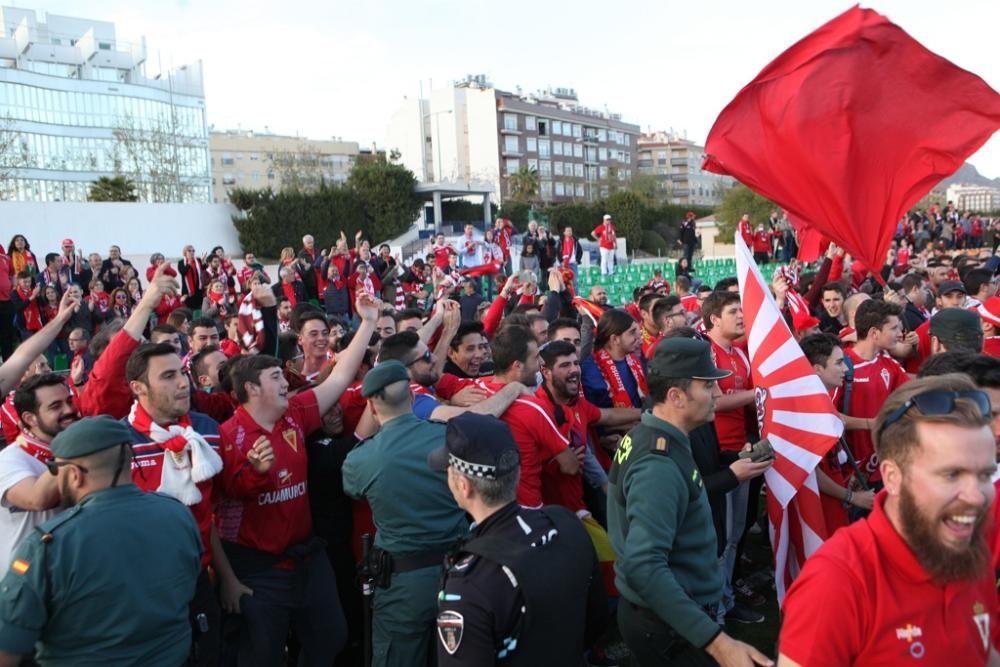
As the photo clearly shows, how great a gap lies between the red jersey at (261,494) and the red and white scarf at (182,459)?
0.47 feet

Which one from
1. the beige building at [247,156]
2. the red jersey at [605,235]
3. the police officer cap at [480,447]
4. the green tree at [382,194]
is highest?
the beige building at [247,156]

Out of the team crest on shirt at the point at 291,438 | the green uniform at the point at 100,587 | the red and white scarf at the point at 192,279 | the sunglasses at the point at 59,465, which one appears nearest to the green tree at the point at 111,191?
the red and white scarf at the point at 192,279

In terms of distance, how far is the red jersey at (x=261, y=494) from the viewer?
403 cm

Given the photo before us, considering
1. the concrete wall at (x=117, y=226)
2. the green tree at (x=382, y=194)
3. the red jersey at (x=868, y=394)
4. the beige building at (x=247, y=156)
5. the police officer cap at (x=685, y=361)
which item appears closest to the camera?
the police officer cap at (x=685, y=361)

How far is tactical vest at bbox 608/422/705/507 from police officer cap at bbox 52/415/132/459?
1.98 m

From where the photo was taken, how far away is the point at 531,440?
171 inches

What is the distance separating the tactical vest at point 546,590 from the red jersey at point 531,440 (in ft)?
4.69

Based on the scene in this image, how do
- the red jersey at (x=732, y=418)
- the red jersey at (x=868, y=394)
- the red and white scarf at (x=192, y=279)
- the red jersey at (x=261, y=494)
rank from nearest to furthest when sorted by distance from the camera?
the red jersey at (x=261, y=494) → the red jersey at (x=868, y=394) → the red jersey at (x=732, y=418) → the red and white scarf at (x=192, y=279)

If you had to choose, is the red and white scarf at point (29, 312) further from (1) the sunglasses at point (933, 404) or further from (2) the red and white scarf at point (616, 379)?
(1) the sunglasses at point (933, 404)

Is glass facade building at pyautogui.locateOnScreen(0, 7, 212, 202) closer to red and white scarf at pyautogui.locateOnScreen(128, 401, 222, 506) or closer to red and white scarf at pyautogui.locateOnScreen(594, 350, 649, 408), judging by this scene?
red and white scarf at pyautogui.locateOnScreen(594, 350, 649, 408)

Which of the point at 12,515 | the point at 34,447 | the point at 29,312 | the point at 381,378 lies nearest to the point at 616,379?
the point at 381,378

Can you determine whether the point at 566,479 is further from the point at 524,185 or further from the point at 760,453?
the point at 524,185

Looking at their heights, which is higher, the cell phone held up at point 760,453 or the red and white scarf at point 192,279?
the red and white scarf at point 192,279

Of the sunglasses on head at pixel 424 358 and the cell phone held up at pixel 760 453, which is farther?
the sunglasses on head at pixel 424 358
